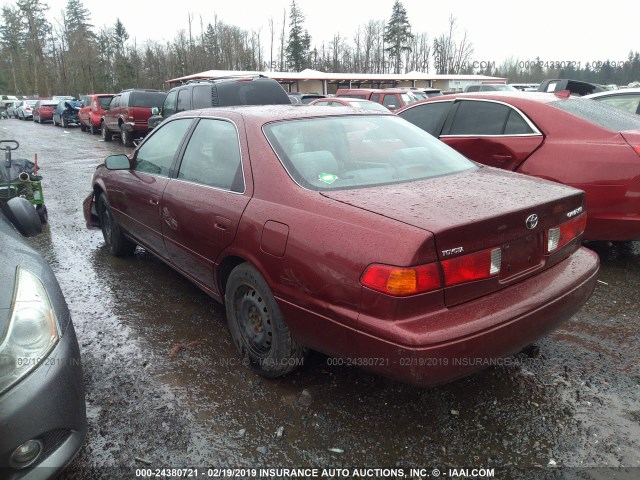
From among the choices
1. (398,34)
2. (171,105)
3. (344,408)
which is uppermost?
(398,34)

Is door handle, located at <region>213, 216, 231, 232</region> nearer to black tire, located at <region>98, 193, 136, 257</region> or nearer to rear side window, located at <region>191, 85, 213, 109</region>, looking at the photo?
black tire, located at <region>98, 193, 136, 257</region>

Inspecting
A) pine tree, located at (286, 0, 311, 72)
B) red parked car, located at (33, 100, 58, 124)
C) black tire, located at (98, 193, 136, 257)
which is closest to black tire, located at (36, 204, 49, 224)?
black tire, located at (98, 193, 136, 257)

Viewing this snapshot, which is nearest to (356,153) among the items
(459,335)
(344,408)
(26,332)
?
(459,335)

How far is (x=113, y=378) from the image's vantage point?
297cm

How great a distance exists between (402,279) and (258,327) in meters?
1.20

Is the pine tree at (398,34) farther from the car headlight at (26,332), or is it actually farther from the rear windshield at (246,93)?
the car headlight at (26,332)

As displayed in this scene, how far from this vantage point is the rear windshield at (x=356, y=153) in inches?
109

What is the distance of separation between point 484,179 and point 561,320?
91cm

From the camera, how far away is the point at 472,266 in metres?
2.21

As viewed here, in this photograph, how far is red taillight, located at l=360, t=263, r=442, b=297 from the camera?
2.04 m

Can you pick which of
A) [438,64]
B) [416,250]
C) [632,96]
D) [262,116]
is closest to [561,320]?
[416,250]

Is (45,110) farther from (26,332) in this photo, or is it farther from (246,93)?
(26,332)

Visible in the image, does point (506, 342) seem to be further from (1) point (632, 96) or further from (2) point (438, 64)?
(2) point (438, 64)

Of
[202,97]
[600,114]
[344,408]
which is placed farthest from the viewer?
[202,97]
